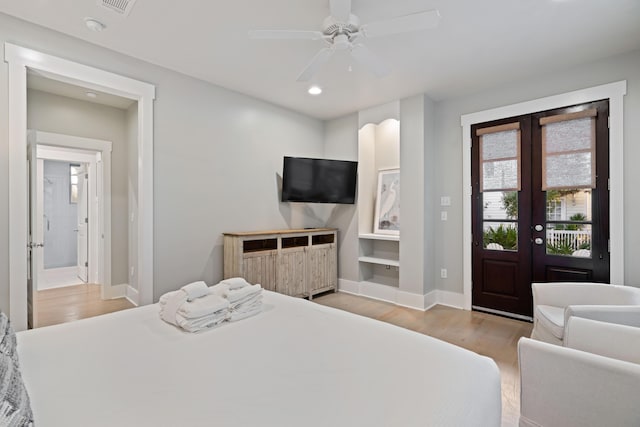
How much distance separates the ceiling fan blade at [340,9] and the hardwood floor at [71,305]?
3955 millimetres

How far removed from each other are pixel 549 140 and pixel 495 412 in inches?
122

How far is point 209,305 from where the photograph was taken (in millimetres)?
1648

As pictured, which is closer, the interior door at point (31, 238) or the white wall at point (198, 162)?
the interior door at point (31, 238)

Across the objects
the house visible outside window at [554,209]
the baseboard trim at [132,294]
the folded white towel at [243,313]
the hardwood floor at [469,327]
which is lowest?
the hardwood floor at [469,327]

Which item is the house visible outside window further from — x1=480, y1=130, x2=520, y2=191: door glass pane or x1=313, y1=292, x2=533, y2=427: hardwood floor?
x1=313, y1=292, x2=533, y2=427: hardwood floor

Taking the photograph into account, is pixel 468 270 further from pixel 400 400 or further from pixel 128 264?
pixel 128 264

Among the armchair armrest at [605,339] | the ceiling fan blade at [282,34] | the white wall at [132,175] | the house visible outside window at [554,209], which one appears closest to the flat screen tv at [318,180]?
the white wall at [132,175]

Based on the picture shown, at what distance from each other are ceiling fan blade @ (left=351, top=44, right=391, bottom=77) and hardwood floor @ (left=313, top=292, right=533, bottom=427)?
98.4 inches

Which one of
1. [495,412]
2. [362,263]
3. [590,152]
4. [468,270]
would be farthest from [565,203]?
[495,412]

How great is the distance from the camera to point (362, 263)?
4.57 meters

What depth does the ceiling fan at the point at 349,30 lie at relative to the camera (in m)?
1.82

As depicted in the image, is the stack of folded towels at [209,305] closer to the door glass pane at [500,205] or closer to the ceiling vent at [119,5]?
the ceiling vent at [119,5]

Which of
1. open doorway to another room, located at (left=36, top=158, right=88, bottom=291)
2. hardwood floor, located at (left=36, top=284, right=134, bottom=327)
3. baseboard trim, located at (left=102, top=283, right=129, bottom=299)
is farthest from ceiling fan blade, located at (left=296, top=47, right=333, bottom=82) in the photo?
open doorway to another room, located at (left=36, top=158, right=88, bottom=291)

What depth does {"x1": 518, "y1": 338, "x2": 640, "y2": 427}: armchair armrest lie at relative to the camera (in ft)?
4.06
